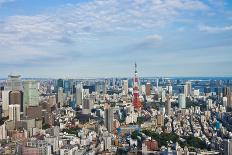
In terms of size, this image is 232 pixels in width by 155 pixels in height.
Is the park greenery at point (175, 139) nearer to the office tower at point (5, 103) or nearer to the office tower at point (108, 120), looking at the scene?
the office tower at point (108, 120)

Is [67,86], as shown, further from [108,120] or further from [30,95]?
[108,120]

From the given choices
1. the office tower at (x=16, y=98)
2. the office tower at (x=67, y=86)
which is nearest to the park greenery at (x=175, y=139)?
the office tower at (x=16, y=98)

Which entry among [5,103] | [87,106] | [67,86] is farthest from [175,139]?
[67,86]

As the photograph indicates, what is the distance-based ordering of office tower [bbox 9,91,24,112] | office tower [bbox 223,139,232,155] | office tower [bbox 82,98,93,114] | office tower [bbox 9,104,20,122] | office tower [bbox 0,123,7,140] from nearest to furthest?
office tower [bbox 223,139,232,155] → office tower [bbox 0,123,7,140] → office tower [bbox 9,104,20,122] → office tower [bbox 9,91,24,112] → office tower [bbox 82,98,93,114]

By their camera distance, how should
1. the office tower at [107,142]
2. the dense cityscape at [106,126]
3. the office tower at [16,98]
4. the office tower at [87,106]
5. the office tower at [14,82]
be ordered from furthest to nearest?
the office tower at [14,82] → the office tower at [87,106] → the office tower at [16,98] → the office tower at [107,142] → the dense cityscape at [106,126]

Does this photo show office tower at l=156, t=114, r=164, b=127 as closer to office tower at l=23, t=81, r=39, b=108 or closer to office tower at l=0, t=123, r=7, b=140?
office tower at l=0, t=123, r=7, b=140

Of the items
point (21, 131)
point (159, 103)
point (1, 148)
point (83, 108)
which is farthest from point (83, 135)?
point (159, 103)

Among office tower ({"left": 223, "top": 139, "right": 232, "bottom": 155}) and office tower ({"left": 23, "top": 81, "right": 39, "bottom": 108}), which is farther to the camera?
office tower ({"left": 23, "top": 81, "right": 39, "bottom": 108})

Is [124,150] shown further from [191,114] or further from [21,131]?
[191,114]

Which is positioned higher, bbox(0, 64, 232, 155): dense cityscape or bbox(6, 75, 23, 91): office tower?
bbox(6, 75, 23, 91): office tower

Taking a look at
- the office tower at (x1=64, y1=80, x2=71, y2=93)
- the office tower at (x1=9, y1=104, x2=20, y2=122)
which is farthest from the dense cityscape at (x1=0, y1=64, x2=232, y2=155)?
the office tower at (x1=64, y1=80, x2=71, y2=93)

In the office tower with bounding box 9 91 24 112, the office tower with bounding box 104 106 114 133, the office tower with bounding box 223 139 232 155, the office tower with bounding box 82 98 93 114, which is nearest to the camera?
the office tower with bounding box 223 139 232 155
